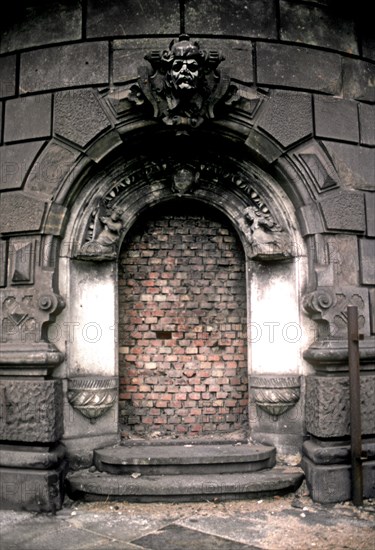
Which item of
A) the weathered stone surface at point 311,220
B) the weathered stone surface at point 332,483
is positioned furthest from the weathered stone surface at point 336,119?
the weathered stone surface at point 332,483

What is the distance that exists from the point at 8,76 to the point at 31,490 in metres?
3.88

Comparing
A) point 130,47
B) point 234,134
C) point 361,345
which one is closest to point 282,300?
point 361,345

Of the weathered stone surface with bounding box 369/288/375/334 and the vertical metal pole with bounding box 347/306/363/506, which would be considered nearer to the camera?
the vertical metal pole with bounding box 347/306/363/506

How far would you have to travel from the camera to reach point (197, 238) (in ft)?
18.8

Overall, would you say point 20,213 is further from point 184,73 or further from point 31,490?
point 31,490

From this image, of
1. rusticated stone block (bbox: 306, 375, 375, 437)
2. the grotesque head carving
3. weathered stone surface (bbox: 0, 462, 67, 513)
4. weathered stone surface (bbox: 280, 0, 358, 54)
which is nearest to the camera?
weathered stone surface (bbox: 0, 462, 67, 513)

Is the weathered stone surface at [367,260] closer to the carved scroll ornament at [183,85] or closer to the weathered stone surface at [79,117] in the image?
the carved scroll ornament at [183,85]

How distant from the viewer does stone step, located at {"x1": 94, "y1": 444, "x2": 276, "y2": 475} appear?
4.81 metres

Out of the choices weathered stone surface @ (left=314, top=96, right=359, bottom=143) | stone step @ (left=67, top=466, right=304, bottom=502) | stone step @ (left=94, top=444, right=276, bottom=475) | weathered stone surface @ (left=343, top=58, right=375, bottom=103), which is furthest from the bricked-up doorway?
weathered stone surface @ (left=343, top=58, right=375, bottom=103)

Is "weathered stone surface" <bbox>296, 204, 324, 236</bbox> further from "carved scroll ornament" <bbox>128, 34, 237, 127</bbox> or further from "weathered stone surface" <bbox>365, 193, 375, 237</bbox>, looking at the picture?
"carved scroll ornament" <bbox>128, 34, 237, 127</bbox>

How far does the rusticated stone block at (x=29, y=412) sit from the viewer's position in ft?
15.4

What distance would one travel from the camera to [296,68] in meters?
5.28

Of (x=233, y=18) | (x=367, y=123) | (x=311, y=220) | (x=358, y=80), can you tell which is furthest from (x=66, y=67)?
(x=367, y=123)

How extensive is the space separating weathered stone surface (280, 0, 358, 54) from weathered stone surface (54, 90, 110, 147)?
1941 mm
